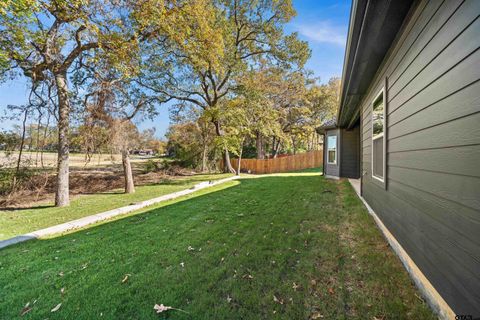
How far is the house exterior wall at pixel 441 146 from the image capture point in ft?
3.99

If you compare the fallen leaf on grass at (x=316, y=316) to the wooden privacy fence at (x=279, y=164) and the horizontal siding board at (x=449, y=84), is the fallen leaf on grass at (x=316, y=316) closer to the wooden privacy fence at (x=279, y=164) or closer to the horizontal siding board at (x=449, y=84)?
the horizontal siding board at (x=449, y=84)

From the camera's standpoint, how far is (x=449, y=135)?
143 centimetres

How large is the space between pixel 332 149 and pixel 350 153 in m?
0.94

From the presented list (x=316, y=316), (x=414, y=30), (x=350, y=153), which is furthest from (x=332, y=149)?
(x=316, y=316)

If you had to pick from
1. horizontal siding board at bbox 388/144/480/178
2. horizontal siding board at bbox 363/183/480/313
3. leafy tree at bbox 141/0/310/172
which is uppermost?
leafy tree at bbox 141/0/310/172

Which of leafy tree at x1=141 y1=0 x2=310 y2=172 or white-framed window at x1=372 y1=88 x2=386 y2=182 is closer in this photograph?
white-framed window at x1=372 y1=88 x2=386 y2=182

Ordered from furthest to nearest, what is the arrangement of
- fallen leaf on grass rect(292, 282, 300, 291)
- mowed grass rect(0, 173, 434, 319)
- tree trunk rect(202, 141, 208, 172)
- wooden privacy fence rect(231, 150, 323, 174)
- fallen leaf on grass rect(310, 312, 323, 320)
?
1. wooden privacy fence rect(231, 150, 323, 174)
2. tree trunk rect(202, 141, 208, 172)
3. fallen leaf on grass rect(292, 282, 300, 291)
4. mowed grass rect(0, 173, 434, 319)
5. fallen leaf on grass rect(310, 312, 323, 320)

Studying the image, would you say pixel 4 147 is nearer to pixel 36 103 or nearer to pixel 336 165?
pixel 36 103

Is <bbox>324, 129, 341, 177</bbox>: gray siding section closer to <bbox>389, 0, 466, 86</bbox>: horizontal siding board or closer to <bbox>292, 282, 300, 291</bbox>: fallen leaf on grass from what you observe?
<bbox>389, 0, 466, 86</bbox>: horizontal siding board

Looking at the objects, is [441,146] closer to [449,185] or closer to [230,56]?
[449,185]

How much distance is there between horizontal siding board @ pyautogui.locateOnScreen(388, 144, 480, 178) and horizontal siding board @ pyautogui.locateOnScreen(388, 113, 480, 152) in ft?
0.13

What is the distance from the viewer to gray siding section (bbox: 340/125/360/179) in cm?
→ 867

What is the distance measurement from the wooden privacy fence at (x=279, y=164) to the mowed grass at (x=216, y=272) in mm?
12033

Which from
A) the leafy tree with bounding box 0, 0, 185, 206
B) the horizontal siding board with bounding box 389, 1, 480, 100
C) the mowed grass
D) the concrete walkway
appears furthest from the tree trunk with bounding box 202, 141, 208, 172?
the horizontal siding board with bounding box 389, 1, 480, 100
